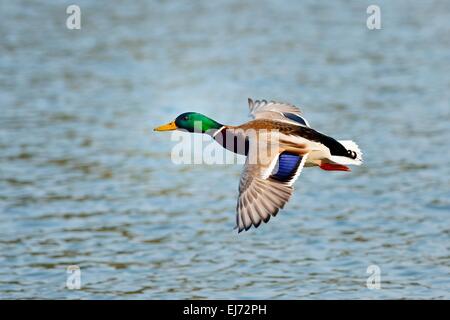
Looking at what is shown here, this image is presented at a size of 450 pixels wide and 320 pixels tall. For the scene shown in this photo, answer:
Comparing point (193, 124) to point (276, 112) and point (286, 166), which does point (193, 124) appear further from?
point (286, 166)

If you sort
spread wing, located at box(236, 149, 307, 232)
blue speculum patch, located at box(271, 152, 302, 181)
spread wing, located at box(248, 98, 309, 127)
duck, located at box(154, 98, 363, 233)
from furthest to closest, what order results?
1. spread wing, located at box(248, 98, 309, 127)
2. blue speculum patch, located at box(271, 152, 302, 181)
3. duck, located at box(154, 98, 363, 233)
4. spread wing, located at box(236, 149, 307, 232)

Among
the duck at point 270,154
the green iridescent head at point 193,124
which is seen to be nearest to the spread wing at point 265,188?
the duck at point 270,154

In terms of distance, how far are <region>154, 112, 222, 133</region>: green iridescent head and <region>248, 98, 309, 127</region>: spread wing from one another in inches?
17.0

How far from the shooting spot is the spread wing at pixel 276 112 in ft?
32.5

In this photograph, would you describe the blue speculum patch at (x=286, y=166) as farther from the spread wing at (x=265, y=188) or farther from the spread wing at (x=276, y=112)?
the spread wing at (x=276, y=112)

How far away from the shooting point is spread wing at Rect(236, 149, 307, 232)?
26.6 feet

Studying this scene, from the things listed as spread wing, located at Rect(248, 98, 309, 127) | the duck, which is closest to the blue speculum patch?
the duck

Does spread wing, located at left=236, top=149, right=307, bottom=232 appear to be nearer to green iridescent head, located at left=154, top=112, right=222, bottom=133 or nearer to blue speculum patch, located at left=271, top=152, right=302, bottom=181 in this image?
blue speculum patch, located at left=271, top=152, right=302, bottom=181

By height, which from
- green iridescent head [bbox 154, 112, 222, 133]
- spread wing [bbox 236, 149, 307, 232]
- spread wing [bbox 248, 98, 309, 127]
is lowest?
spread wing [bbox 236, 149, 307, 232]

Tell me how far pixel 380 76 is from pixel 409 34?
10.5ft

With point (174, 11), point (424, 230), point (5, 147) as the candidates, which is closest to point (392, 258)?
point (424, 230)

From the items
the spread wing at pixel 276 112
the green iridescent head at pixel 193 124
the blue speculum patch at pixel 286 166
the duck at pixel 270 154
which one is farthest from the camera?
the spread wing at pixel 276 112

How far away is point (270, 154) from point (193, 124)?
1.23 m

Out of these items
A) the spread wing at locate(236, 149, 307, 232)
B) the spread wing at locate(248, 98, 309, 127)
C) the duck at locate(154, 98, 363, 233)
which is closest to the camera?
the spread wing at locate(236, 149, 307, 232)
